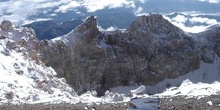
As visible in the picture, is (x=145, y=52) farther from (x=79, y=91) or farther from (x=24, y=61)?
(x=24, y=61)

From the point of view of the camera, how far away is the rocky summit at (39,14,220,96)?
6625cm

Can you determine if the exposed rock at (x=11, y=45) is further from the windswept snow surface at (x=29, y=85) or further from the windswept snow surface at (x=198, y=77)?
the windswept snow surface at (x=198, y=77)

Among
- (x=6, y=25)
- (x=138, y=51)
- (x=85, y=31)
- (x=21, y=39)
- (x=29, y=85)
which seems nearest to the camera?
(x=29, y=85)

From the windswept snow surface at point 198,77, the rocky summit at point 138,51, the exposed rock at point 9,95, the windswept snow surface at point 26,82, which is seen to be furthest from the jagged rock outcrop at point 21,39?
the windswept snow surface at point 198,77

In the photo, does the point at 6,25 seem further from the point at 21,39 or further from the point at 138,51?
the point at 138,51

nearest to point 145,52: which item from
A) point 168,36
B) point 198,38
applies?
point 168,36

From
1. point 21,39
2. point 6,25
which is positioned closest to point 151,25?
point 21,39

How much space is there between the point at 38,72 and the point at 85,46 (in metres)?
26.5

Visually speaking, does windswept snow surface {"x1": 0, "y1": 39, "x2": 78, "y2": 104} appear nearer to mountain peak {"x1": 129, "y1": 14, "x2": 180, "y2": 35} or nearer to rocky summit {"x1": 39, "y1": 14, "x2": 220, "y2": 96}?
rocky summit {"x1": 39, "y1": 14, "x2": 220, "y2": 96}

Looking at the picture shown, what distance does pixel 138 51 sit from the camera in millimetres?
72875

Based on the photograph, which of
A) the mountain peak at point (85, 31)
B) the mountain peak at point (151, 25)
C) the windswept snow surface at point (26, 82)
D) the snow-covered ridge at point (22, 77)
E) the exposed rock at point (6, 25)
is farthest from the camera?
the mountain peak at point (151, 25)

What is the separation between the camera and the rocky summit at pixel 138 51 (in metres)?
66.2

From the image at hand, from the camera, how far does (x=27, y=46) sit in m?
48.7

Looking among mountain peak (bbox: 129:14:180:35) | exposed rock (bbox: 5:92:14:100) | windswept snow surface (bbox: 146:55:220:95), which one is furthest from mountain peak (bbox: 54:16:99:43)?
exposed rock (bbox: 5:92:14:100)
